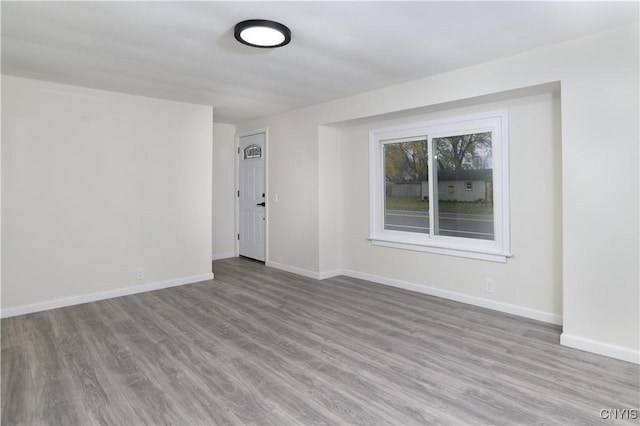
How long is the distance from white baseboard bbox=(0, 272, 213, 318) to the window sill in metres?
2.48

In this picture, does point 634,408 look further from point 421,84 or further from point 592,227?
point 421,84

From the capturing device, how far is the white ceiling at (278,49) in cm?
235

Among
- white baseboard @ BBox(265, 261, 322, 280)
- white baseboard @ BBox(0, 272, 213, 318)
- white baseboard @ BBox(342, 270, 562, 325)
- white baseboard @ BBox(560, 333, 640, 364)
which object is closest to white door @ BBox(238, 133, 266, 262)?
white baseboard @ BBox(265, 261, 322, 280)

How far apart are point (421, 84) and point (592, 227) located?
6.79ft

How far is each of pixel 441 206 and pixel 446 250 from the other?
1.72 ft

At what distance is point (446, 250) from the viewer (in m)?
4.11

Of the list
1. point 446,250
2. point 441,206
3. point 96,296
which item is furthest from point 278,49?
point 96,296

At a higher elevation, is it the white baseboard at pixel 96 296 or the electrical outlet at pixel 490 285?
the electrical outlet at pixel 490 285

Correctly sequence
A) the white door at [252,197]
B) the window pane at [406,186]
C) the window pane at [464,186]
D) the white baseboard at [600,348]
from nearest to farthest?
the white baseboard at [600,348], the window pane at [464,186], the window pane at [406,186], the white door at [252,197]

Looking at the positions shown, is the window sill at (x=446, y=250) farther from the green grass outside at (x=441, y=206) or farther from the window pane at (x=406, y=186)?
the green grass outside at (x=441, y=206)

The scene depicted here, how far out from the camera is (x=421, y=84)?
3.83 meters

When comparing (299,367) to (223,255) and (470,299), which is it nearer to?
(470,299)

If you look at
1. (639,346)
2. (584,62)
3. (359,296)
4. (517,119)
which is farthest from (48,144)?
(639,346)

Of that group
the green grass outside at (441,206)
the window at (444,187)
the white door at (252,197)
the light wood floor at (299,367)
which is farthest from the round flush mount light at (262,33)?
the white door at (252,197)
